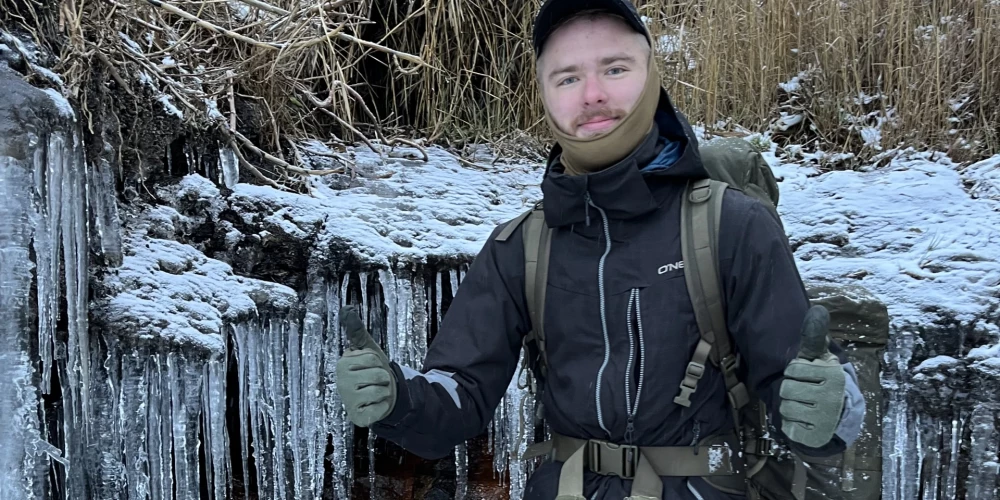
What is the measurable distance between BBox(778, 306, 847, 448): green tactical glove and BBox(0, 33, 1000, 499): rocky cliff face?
A: 91cm

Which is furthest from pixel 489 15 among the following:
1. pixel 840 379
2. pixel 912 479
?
pixel 840 379

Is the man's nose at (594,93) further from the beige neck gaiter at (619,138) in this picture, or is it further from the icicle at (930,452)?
the icicle at (930,452)

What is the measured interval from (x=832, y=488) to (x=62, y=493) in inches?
88.1

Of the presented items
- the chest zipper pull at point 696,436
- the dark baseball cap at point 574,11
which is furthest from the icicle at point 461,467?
the dark baseball cap at point 574,11

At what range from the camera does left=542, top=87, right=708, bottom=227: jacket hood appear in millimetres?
1663

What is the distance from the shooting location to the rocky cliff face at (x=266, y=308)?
7.97 ft

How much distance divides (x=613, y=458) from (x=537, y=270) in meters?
0.43

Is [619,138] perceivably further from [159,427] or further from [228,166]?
[228,166]

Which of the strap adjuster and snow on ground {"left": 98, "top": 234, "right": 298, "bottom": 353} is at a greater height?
snow on ground {"left": 98, "top": 234, "right": 298, "bottom": 353}

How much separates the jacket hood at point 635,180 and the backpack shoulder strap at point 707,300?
8 centimetres

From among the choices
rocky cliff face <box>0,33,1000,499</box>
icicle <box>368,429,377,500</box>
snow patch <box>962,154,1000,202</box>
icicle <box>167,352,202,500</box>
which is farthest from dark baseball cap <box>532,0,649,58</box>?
snow patch <box>962,154,1000,202</box>

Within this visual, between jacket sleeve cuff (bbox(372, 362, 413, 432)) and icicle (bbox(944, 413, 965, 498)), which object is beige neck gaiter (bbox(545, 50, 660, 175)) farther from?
icicle (bbox(944, 413, 965, 498))

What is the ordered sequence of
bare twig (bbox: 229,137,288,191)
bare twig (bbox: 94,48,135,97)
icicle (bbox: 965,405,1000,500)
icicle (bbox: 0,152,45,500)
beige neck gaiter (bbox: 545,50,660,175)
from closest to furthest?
beige neck gaiter (bbox: 545,50,660,175) → icicle (bbox: 0,152,45,500) → icicle (bbox: 965,405,1000,500) → bare twig (bbox: 94,48,135,97) → bare twig (bbox: 229,137,288,191)

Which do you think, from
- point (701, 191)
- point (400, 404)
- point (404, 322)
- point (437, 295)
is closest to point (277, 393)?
point (404, 322)
